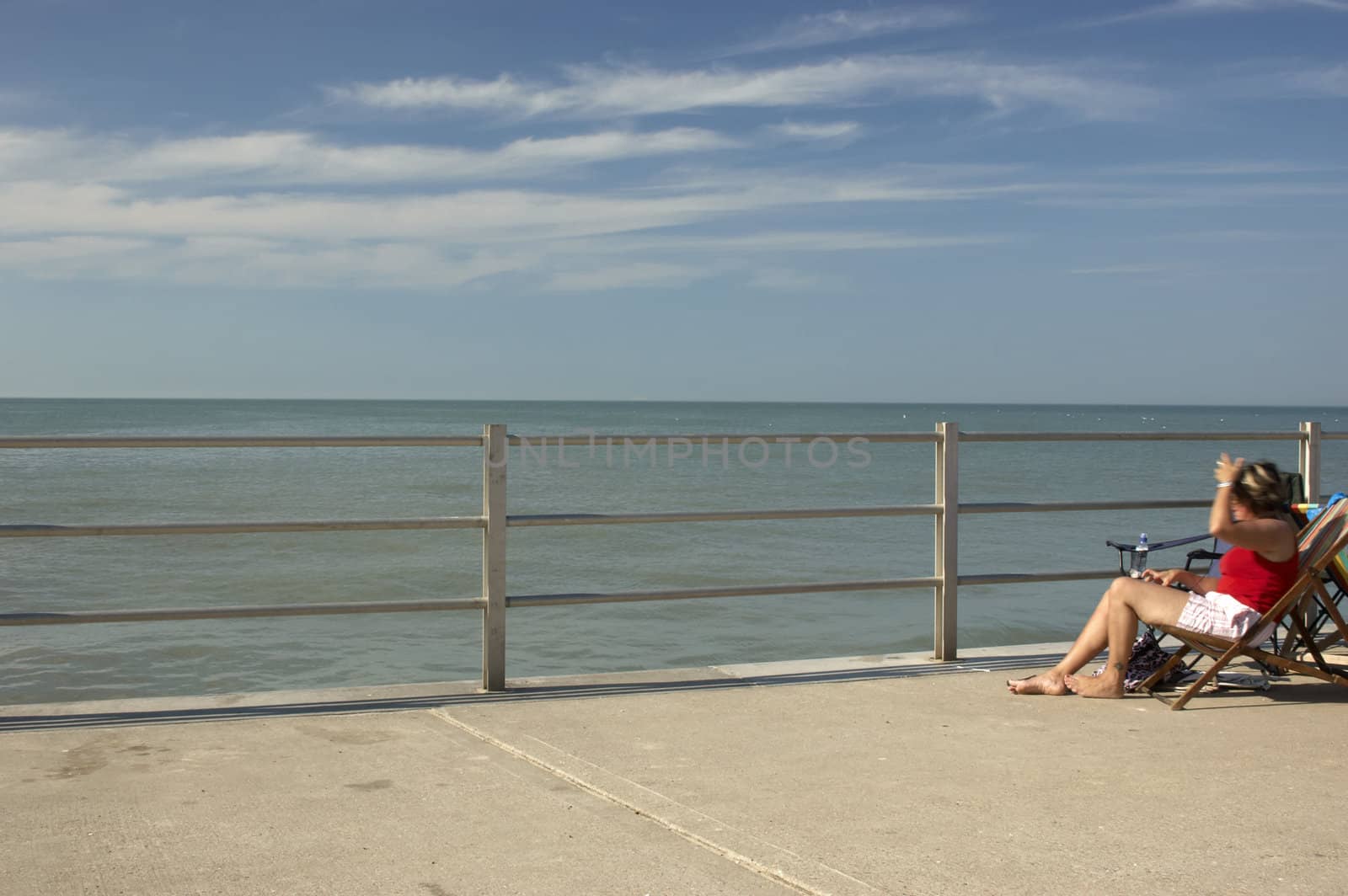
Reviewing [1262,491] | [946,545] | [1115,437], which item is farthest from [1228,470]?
[946,545]

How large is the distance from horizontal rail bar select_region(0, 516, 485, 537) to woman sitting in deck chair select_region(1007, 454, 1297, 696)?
8.69ft

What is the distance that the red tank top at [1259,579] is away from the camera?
17.4 ft

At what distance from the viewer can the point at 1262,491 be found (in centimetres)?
535

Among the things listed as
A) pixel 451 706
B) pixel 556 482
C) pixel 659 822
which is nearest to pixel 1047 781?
pixel 659 822

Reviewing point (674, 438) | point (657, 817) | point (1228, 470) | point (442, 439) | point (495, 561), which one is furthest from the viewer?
point (674, 438)

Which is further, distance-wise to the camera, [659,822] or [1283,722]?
[1283,722]

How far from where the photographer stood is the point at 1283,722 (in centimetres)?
506

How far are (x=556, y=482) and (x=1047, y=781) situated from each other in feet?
102

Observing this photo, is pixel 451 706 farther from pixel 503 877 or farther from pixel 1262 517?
pixel 1262 517

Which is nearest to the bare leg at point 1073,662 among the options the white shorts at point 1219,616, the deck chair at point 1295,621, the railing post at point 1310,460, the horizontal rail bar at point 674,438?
the deck chair at point 1295,621

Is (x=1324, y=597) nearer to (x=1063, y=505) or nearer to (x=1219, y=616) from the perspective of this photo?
(x=1219, y=616)

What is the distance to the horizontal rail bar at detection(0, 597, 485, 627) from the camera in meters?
5.18

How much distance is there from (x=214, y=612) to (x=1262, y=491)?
A: 4.48 meters

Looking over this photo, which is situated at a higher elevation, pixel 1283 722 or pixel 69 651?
pixel 1283 722
